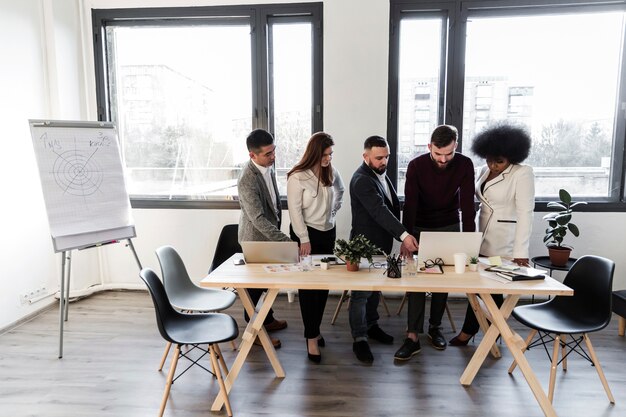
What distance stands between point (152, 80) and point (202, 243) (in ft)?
5.67

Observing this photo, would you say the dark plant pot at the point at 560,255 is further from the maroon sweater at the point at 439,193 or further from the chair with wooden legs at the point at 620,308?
the maroon sweater at the point at 439,193

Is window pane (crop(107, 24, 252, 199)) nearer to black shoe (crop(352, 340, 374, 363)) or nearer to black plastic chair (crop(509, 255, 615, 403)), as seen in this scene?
black shoe (crop(352, 340, 374, 363))

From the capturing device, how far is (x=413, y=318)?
3.04m

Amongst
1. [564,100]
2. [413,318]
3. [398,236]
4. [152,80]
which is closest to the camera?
[398,236]

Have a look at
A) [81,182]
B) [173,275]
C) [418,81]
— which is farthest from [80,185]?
[418,81]

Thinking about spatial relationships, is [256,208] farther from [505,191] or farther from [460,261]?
[505,191]

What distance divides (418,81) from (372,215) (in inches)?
75.4

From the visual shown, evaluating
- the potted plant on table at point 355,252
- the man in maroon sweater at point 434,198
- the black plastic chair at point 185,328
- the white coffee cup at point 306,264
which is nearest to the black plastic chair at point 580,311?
the man in maroon sweater at point 434,198

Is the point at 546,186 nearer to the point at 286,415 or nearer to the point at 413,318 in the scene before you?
the point at 413,318

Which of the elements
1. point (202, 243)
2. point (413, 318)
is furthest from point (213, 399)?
point (202, 243)

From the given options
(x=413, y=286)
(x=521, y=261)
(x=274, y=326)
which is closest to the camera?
(x=413, y=286)

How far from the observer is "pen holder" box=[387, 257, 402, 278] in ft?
7.88

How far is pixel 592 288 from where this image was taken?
101 inches

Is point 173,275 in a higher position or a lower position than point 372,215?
lower
